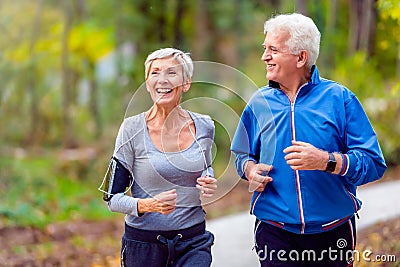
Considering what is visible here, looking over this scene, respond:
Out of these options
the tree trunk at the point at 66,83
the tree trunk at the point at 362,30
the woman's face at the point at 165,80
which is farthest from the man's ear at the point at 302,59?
the tree trunk at the point at 66,83

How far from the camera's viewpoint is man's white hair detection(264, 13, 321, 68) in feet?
9.00

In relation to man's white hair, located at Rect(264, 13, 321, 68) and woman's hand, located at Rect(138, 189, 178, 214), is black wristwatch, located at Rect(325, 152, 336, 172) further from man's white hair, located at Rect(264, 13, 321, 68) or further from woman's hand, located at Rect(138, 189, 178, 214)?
woman's hand, located at Rect(138, 189, 178, 214)

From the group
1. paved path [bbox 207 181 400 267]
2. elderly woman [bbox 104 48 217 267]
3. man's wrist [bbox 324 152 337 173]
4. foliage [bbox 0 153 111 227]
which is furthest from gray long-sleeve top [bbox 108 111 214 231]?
foliage [bbox 0 153 111 227]

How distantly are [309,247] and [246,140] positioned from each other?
509 mm

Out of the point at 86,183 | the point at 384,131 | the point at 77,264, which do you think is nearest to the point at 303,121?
the point at 77,264

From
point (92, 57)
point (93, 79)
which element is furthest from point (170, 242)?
point (93, 79)

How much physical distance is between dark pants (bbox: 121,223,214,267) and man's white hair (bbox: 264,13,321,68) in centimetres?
83

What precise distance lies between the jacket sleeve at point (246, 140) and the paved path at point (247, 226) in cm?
243

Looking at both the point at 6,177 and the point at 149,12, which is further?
the point at 149,12

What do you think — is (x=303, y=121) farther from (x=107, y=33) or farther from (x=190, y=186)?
(x=107, y=33)

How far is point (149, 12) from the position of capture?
16078 millimetres

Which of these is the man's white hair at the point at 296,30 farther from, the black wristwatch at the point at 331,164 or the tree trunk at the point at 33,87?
the tree trunk at the point at 33,87

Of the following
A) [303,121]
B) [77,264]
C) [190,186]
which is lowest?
[77,264]

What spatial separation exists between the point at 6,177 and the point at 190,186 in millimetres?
7873
